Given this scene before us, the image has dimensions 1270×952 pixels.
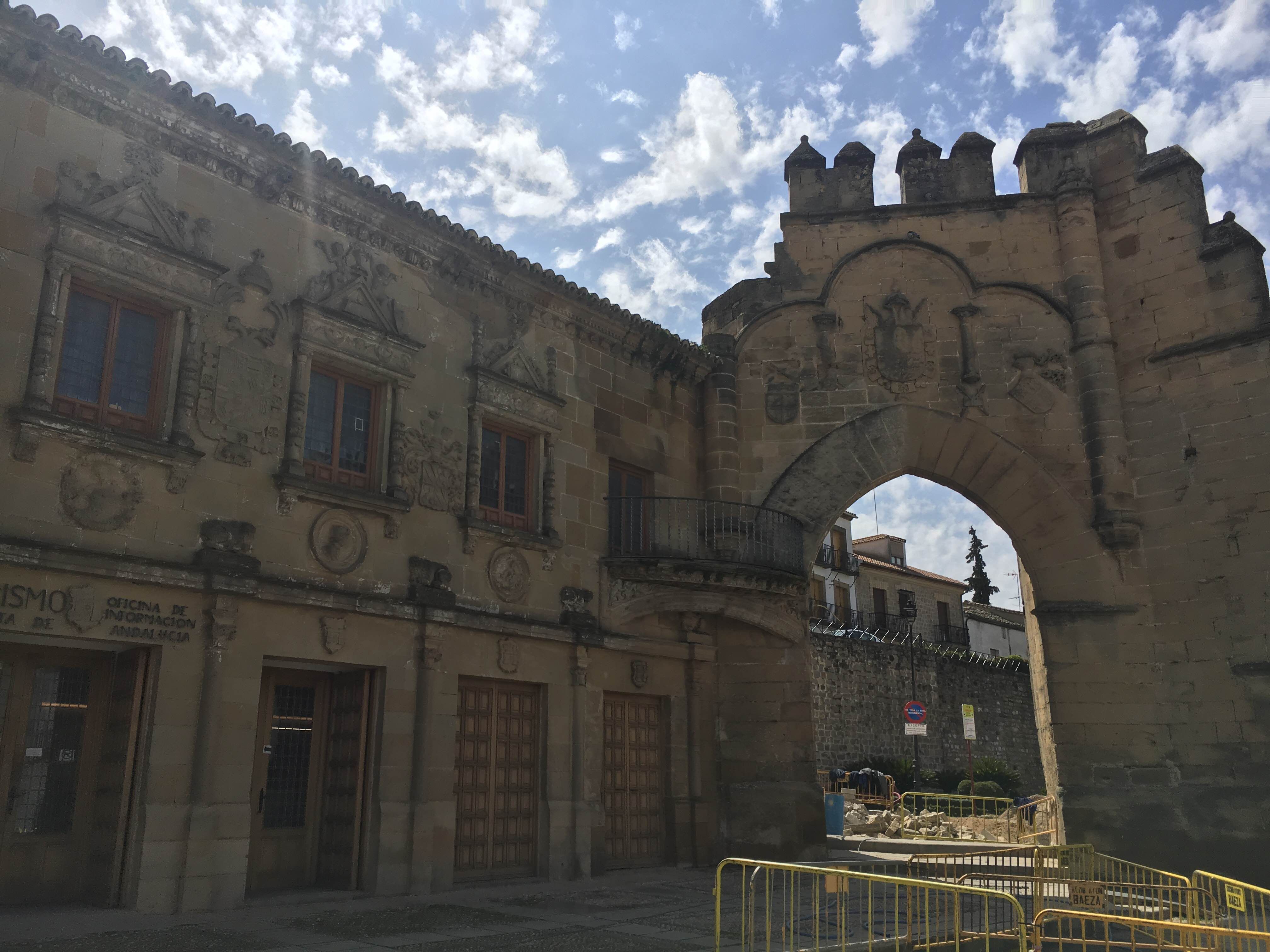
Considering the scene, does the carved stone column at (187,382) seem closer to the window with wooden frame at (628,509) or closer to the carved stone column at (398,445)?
the carved stone column at (398,445)

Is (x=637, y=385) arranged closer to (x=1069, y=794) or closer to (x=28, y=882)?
(x=1069, y=794)

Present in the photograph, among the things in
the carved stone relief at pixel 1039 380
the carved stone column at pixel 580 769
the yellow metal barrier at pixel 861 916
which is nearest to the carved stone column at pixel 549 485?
the carved stone column at pixel 580 769

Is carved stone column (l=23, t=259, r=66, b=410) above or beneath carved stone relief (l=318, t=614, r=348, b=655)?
above

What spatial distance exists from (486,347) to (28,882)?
728 centimetres

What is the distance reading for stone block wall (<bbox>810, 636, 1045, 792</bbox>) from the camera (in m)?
29.3

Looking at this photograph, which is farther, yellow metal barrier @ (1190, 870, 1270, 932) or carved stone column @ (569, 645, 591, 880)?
carved stone column @ (569, 645, 591, 880)

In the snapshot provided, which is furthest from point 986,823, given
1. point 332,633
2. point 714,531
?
point 332,633

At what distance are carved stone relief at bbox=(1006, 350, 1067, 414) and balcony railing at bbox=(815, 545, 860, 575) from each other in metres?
25.1

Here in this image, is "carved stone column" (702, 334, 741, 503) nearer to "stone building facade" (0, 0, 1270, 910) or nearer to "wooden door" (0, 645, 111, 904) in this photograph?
"stone building facade" (0, 0, 1270, 910)

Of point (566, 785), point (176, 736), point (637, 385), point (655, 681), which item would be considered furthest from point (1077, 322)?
point (176, 736)

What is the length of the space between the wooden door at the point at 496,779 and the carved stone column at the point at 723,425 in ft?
14.9

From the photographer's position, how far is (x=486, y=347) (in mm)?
12672

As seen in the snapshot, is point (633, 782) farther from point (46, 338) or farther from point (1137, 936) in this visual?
point (46, 338)

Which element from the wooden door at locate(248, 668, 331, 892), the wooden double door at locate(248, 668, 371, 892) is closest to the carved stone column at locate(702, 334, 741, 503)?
the wooden double door at locate(248, 668, 371, 892)
